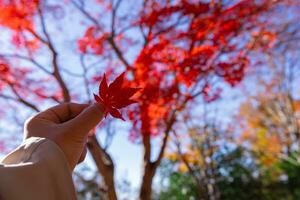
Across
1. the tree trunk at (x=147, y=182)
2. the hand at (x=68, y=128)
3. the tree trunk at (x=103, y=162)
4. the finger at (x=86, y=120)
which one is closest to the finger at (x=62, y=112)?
the hand at (x=68, y=128)

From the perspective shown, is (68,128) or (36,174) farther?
(68,128)

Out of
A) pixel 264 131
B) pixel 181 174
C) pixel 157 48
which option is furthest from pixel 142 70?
pixel 264 131

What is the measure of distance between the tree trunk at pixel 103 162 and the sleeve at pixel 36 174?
390 centimetres

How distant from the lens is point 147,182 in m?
5.83

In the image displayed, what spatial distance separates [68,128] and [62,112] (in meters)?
0.17

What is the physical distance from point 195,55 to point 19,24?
3686 mm

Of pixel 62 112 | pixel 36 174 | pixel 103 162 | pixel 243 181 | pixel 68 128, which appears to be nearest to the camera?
pixel 36 174

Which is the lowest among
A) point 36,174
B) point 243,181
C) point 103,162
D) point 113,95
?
point 243,181

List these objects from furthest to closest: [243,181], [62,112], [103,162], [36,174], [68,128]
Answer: [243,181] < [103,162] < [62,112] < [68,128] < [36,174]

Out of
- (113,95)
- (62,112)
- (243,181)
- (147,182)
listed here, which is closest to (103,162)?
→ (147,182)

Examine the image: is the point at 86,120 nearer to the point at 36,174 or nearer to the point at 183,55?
the point at 36,174

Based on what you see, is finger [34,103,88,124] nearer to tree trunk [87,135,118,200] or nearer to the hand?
the hand

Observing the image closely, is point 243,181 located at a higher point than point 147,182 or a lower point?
lower

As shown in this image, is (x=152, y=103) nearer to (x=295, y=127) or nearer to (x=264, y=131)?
(x=295, y=127)
